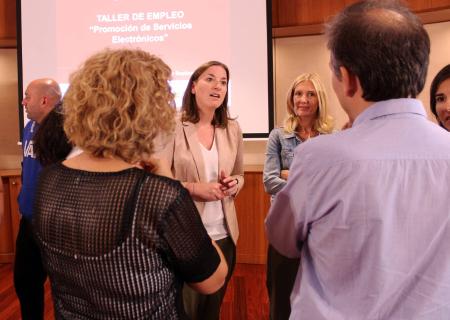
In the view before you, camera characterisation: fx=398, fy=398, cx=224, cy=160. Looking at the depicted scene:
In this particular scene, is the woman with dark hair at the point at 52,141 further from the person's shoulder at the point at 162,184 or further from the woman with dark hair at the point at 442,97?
the woman with dark hair at the point at 442,97

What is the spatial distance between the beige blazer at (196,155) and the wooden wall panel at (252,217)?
1746 millimetres

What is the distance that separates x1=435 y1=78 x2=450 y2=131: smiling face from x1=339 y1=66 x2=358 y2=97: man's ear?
0.97m

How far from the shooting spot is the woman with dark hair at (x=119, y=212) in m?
0.91

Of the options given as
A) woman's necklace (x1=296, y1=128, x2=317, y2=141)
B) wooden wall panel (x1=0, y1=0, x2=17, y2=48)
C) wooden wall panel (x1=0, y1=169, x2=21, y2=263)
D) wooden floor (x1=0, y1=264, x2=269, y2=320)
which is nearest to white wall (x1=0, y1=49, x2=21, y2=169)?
wooden wall panel (x1=0, y1=0, x2=17, y2=48)

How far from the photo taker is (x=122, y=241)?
902 millimetres

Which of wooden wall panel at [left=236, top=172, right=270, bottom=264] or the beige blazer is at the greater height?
the beige blazer

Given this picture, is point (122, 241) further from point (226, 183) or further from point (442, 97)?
point (442, 97)

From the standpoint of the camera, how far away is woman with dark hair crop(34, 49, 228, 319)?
907 millimetres

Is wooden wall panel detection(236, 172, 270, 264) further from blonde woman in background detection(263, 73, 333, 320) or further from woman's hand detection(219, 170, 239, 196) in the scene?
woman's hand detection(219, 170, 239, 196)

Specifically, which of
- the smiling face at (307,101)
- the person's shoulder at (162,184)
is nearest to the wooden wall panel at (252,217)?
the smiling face at (307,101)

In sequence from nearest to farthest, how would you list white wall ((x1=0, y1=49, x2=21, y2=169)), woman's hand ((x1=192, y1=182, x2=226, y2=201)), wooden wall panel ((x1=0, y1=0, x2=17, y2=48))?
woman's hand ((x1=192, y1=182, x2=226, y2=201)) < wooden wall panel ((x1=0, y1=0, x2=17, y2=48)) < white wall ((x1=0, y1=49, x2=21, y2=169))

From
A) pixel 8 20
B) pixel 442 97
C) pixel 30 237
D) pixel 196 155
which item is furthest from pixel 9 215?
pixel 442 97

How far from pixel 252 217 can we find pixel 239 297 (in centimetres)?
87

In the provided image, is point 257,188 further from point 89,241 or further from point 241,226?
point 89,241
